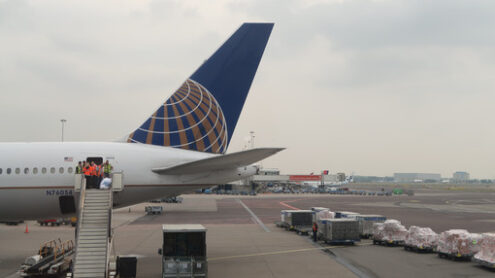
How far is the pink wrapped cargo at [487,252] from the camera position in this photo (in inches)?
775

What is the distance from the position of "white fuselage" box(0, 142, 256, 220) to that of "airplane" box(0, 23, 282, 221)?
4 cm

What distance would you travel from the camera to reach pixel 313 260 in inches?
878

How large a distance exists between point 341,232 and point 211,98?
12.9 m

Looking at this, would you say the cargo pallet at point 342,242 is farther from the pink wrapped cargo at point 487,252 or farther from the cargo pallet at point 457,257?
the pink wrapped cargo at point 487,252

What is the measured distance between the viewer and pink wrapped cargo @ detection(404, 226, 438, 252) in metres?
24.4

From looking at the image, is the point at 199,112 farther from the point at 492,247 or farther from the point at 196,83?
the point at 492,247

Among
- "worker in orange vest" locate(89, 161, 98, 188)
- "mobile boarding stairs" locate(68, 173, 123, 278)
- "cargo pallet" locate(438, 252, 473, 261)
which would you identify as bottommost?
"cargo pallet" locate(438, 252, 473, 261)

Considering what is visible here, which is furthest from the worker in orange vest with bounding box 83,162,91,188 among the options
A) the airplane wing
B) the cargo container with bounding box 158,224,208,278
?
the cargo container with bounding box 158,224,208,278

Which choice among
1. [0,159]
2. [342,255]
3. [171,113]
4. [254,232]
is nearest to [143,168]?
[171,113]

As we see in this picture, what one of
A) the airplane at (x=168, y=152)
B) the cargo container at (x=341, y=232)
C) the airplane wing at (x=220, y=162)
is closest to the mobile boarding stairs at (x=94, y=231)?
the airplane at (x=168, y=152)

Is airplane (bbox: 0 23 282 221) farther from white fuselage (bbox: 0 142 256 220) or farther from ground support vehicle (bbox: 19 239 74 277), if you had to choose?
ground support vehicle (bbox: 19 239 74 277)

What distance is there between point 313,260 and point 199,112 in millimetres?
10033

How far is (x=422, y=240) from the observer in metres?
24.5

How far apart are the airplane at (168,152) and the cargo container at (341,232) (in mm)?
8308
